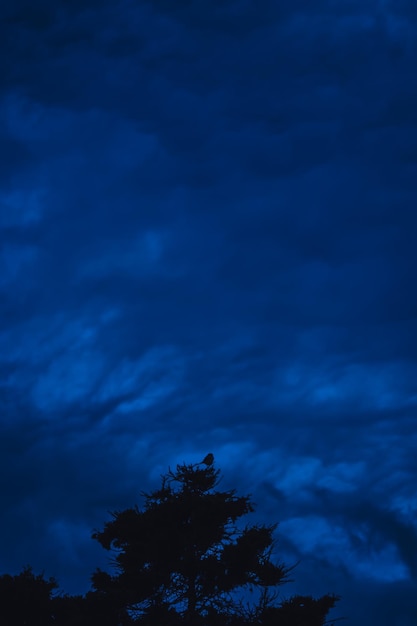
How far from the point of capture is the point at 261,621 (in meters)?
25.1

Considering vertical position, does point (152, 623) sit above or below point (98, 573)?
below

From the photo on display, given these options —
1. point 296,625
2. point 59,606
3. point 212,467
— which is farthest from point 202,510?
point 59,606

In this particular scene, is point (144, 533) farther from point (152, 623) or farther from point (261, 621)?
point (261, 621)

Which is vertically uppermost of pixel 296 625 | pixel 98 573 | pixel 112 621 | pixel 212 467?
pixel 212 467

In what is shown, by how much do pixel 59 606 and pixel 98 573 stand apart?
6.98 meters

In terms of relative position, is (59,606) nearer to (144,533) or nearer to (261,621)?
(144,533)

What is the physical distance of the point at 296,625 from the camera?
24.7m

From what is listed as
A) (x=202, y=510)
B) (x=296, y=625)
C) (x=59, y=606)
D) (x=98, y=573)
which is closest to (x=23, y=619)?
(x=59, y=606)

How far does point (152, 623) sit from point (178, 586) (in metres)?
1.86

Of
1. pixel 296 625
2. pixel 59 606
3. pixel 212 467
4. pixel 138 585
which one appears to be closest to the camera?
pixel 296 625

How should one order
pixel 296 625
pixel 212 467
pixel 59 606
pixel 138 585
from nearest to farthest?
pixel 296 625, pixel 138 585, pixel 212 467, pixel 59 606

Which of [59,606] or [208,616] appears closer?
[208,616]

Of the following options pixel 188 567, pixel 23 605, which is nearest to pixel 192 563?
pixel 188 567

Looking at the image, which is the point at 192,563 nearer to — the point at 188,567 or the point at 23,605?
the point at 188,567
